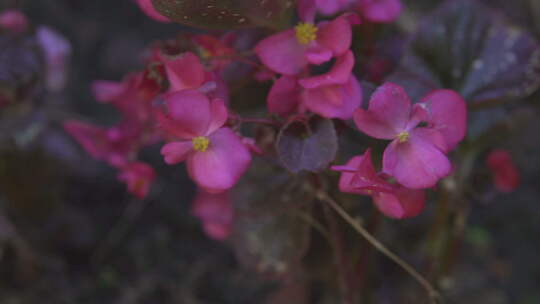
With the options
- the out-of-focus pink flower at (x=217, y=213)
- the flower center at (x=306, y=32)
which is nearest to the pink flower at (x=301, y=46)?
the flower center at (x=306, y=32)

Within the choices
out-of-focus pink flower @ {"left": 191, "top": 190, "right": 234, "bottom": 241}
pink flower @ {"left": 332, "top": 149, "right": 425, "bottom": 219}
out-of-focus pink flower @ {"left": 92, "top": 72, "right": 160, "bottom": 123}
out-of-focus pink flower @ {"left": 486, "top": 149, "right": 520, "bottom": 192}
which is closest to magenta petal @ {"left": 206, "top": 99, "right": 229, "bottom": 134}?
pink flower @ {"left": 332, "top": 149, "right": 425, "bottom": 219}

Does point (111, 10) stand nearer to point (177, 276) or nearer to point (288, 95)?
point (177, 276)

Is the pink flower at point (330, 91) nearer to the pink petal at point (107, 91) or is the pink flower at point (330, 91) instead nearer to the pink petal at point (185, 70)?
→ the pink petal at point (185, 70)

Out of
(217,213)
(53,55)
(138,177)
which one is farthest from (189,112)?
(53,55)

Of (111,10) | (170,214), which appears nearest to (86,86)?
(111,10)

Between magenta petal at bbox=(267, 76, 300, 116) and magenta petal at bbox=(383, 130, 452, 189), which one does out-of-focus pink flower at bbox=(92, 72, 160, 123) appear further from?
magenta petal at bbox=(383, 130, 452, 189)

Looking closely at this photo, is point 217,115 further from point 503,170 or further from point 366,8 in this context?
point 503,170
